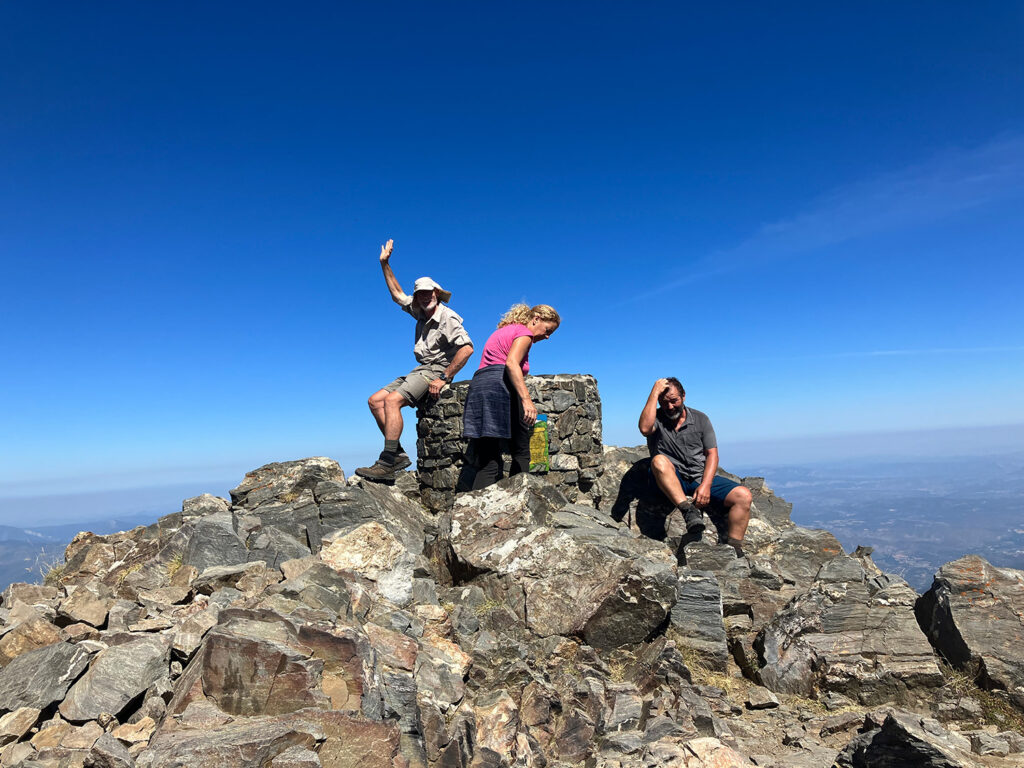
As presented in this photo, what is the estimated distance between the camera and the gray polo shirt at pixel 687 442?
9086 millimetres

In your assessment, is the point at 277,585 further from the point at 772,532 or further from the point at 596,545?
the point at 772,532

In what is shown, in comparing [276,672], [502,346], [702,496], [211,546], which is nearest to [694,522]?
[702,496]

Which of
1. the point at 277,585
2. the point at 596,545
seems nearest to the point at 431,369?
the point at 596,545

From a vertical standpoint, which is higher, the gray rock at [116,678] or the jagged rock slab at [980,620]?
the gray rock at [116,678]

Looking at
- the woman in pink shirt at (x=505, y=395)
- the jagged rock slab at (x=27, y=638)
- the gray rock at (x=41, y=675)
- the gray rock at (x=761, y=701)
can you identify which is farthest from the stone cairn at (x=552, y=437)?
the gray rock at (x=41, y=675)

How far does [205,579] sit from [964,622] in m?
7.81

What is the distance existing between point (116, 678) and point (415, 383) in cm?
629

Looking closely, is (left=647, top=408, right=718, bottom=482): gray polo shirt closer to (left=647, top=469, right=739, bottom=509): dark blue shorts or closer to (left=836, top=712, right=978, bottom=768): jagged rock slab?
(left=647, top=469, right=739, bottom=509): dark blue shorts

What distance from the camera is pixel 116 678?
406 cm

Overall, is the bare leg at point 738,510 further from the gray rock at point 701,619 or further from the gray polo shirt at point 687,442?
the gray rock at point 701,619

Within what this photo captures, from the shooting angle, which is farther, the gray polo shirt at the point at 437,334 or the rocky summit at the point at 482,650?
the gray polo shirt at the point at 437,334

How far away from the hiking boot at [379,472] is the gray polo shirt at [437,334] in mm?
1927

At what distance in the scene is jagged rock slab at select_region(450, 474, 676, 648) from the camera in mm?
6074

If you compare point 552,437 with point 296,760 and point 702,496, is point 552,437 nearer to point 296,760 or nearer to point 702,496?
point 702,496
